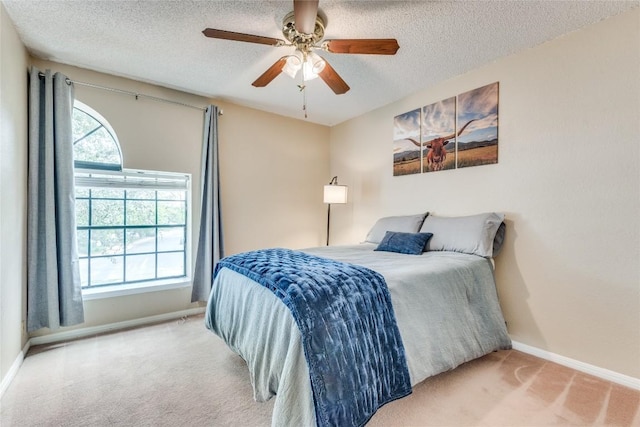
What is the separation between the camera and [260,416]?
1.62 meters

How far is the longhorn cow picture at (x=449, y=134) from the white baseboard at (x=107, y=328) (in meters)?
2.99

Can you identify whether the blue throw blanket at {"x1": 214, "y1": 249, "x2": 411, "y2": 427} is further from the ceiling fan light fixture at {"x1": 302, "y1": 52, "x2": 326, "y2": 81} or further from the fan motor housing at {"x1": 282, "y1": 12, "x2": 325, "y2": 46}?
the fan motor housing at {"x1": 282, "y1": 12, "x2": 325, "y2": 46}

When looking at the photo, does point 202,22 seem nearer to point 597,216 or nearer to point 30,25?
point 30,25

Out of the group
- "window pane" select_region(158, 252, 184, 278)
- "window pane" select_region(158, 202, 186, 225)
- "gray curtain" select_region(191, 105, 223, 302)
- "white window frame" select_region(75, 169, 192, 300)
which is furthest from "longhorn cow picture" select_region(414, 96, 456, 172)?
"window pane" select_region(158, 252, 184, 278)

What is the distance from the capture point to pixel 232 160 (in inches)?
142

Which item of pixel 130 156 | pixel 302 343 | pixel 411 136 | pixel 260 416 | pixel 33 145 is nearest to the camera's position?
pixel 302 343

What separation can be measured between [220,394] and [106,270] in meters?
2.06

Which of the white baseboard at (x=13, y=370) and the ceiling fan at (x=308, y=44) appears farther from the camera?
the white baseboard at (x=13, y=370)

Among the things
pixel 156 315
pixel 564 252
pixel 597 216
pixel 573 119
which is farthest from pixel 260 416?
pixel 573 119

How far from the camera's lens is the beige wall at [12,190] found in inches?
74.1

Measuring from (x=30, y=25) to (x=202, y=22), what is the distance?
1284mm

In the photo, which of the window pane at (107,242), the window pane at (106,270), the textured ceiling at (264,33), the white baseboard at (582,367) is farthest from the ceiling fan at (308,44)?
the white baseboard at (582,367)

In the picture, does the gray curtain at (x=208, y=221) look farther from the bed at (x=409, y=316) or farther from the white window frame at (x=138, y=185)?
the bed at (x=409, y=316)

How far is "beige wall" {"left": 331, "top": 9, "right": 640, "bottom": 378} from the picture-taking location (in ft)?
6.36
